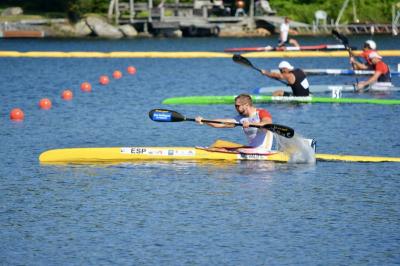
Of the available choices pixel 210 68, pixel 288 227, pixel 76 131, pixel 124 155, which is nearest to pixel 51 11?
pixel 210 68

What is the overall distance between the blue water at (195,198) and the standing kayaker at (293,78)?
1.87ft

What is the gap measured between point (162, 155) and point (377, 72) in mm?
15817

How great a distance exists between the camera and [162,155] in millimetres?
25250

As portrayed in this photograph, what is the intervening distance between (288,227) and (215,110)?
18.2 m

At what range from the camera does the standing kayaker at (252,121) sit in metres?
24.4

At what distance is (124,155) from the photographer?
83.1 feet

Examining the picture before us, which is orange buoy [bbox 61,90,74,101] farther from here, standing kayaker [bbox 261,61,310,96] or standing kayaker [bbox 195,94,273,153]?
standing kayaker [bbox 195,94,273,153]

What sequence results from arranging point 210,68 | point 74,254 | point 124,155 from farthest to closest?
point 210,68 < point 124,155 < point 74,254

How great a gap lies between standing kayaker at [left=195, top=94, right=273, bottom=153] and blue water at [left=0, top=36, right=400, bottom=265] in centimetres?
36

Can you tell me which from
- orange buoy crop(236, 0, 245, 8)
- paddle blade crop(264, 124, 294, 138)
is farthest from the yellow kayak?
orange buoy crop(236, 0, 245, 8)

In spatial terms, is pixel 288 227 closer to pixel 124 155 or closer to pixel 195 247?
pixel 195 247

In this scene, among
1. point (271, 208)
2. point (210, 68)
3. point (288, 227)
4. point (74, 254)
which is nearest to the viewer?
point (74, 254)

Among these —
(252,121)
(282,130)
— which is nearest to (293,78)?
(252,121)

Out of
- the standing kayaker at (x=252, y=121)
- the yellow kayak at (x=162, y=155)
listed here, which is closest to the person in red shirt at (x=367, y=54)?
the yellow kayak at (x=162, y=155)
